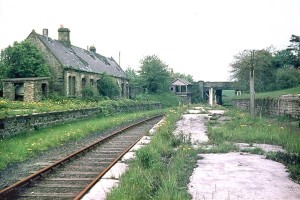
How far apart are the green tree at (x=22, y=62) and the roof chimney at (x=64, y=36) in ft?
26.3

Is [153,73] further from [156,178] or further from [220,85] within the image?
[156,178]

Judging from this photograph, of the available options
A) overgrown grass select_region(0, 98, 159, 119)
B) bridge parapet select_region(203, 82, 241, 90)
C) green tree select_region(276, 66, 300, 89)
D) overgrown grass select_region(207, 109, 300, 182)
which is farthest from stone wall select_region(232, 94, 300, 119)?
bridge parapet select_region(203, 82, 241, 90)

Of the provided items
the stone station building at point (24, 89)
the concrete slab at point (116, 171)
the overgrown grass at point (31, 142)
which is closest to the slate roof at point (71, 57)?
the stone station building at point (24, 89)

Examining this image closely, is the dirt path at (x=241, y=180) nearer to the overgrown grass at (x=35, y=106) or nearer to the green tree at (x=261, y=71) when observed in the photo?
the overgrown grass at (x=35, y=106)

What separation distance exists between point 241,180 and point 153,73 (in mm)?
50974

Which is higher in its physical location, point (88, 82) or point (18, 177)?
point (88, 82)

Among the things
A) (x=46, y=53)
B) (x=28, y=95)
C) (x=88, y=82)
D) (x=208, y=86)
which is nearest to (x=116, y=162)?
(x=28, y=95)

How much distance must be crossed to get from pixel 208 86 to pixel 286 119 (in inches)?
2054

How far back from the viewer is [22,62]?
100 ft

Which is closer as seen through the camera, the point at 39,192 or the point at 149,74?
the point at 39,192

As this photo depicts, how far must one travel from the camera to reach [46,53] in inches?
1294

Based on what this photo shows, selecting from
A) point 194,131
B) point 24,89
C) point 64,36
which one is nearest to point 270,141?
point 194,131

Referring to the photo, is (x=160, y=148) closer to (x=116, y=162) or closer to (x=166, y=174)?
(x=116, y=162)

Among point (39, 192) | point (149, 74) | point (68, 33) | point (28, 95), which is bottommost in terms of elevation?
point (39, 192)
